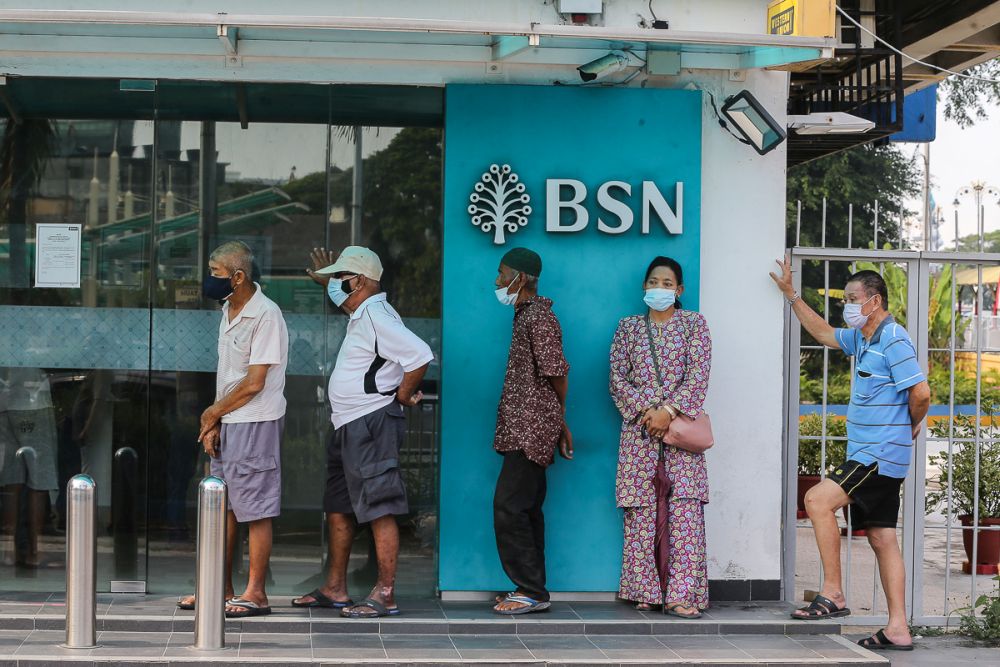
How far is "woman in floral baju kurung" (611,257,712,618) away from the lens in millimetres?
6715

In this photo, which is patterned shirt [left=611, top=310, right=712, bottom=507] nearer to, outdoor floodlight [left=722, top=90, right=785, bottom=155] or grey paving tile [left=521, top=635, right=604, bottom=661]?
grey paving tile [left=521, top=635, right=604, bottom=661]

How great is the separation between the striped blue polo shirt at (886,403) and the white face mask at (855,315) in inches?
3.8

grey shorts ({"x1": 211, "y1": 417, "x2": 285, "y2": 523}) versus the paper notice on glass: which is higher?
the paper notice on glass

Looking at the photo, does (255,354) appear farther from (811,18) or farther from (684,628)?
(811,18)

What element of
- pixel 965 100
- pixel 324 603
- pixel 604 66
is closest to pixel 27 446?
pixel 324 603

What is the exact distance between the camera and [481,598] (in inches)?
279

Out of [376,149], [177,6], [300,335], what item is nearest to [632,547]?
[300,335]

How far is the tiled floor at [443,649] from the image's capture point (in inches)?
224

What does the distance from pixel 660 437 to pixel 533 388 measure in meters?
0.77

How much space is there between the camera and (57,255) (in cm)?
707

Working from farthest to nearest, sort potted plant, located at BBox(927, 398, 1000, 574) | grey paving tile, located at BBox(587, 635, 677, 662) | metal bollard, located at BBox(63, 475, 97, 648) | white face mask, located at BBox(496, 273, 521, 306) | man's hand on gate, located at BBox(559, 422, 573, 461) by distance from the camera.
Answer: potted plant, located at BBox(927, 398, 1000, 574), man's hand on gate, located at BBox(559, 422, 573, 461), white face mask, located at BBox(496, 273, 521, 306), grey paving tile, located at BBox(587, 635, 677, 662), metal bollard, located at BBox(63, 475, 97, 648)

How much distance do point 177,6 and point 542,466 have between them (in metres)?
3.34

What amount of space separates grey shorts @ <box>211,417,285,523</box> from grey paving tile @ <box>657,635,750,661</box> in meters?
2.22

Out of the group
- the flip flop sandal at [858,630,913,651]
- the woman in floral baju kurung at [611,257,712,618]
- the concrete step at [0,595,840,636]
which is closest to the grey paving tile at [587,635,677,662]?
the concrete step at [0,595,840,636]
